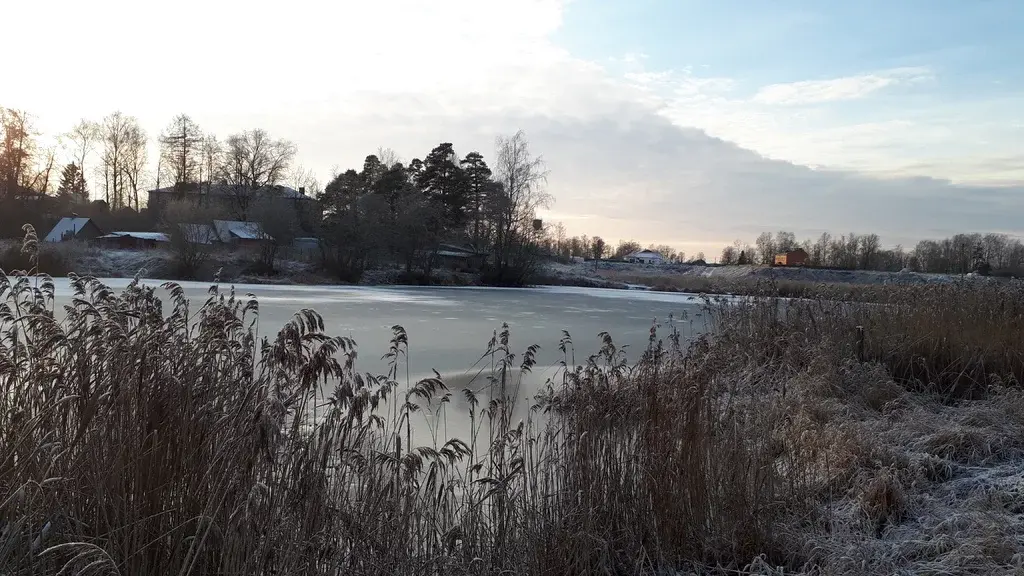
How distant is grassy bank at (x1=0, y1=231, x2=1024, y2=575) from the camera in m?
2.29

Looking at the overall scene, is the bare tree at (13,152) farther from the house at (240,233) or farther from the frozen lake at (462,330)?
the frozen lake at (462,330)

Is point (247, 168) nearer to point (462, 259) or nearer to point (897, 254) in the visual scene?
point (462, 259)

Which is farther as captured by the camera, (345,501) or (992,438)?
(992,438)

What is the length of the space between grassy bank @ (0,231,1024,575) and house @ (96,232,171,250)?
4592cm

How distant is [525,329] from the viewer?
13.9 metres

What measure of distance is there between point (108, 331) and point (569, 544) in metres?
2.32

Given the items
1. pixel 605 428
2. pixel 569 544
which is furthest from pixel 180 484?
pixel 605 428

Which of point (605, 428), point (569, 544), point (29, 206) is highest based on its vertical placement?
point (29, 206)

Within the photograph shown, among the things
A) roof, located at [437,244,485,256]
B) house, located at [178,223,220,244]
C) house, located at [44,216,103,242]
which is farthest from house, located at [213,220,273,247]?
roof, located at [437,244,485,256]

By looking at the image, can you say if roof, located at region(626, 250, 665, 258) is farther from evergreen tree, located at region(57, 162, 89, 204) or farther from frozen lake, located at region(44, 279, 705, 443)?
frozen lake, located at region(44, 279, 705, 443)

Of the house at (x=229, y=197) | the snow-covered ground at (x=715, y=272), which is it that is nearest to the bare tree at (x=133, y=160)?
the house at (x=229, y=197)

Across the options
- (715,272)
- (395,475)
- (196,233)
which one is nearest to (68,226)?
(196,233)

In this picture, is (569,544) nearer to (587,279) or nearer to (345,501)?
(345,501)

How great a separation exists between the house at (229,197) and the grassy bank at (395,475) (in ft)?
141
